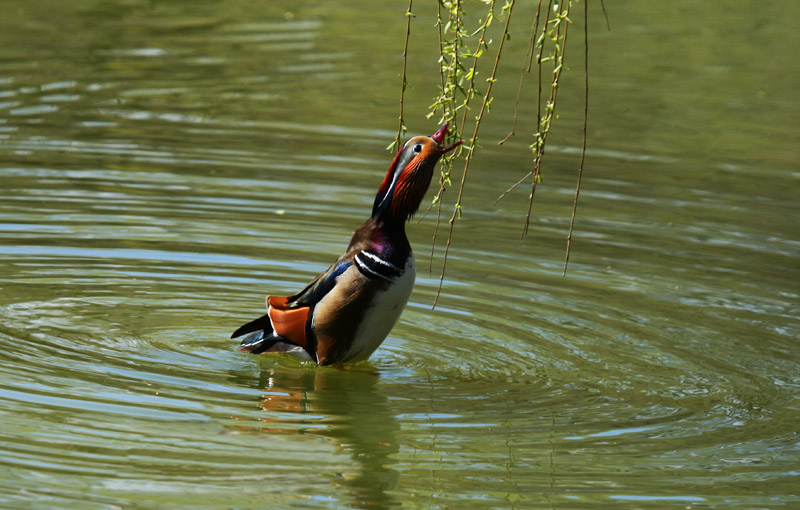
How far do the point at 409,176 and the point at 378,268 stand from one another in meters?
0.49

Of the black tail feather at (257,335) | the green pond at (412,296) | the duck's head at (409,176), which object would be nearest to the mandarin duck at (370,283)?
the duck's head at (409,176)

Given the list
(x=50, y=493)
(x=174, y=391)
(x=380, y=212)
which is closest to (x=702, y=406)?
(x=380, y=212)

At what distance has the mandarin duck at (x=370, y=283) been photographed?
625 cm

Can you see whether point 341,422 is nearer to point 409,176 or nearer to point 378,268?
point 378,268

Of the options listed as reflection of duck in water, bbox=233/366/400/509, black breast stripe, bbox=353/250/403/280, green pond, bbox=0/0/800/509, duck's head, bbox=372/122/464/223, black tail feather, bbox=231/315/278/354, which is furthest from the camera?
black tail feather, bbox=231/315/278/354

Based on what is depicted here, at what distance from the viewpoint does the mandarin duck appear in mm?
6254

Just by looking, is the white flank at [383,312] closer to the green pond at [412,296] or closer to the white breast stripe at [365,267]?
the white breast stripe at [365,267]

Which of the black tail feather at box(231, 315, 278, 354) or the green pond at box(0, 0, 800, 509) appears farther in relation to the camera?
the black tail feather at box(231, 315, 278, 354)

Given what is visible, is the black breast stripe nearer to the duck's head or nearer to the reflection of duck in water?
the duck's head

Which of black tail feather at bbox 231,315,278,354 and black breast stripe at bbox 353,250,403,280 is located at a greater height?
black breast stripe at bbox 353,250,403,280

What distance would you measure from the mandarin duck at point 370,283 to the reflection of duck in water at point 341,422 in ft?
0.60

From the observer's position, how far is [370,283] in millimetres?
6371

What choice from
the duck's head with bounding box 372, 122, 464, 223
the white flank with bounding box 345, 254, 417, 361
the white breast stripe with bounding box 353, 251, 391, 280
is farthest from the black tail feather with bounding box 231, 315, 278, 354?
the duck's head with bounding box 372, 122, 464, 223

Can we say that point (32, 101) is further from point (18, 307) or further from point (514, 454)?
point (514, 454)
